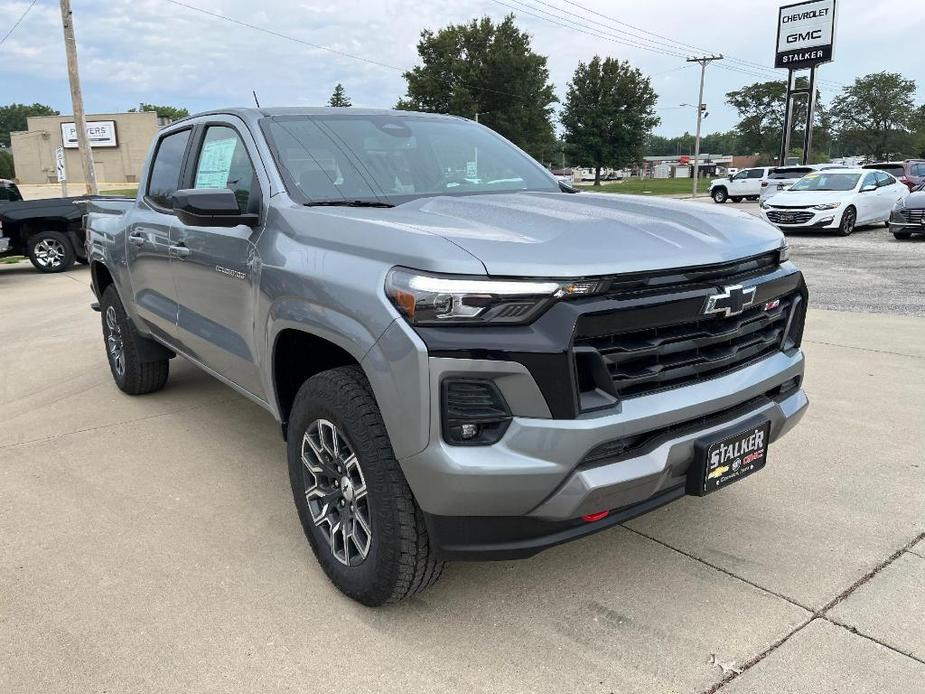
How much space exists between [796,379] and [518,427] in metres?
1.37

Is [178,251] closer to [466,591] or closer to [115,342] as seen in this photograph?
[115,342]

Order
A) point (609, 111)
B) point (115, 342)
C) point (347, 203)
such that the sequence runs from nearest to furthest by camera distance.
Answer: point (347, 203), point (115, 342), point (609, 111)

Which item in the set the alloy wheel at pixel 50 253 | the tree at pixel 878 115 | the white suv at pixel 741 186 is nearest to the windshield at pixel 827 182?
the white suv at pixel 741 186

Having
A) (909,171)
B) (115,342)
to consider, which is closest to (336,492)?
(115,342)

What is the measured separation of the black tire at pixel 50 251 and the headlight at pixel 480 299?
43.0ft

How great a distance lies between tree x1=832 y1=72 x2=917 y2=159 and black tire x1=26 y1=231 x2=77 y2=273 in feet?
255

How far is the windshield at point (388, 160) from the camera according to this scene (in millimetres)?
3139

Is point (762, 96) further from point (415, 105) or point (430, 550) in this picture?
point (430, 550)

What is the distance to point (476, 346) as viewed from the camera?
80.7 inches

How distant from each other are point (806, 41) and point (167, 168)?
44938 millimetres

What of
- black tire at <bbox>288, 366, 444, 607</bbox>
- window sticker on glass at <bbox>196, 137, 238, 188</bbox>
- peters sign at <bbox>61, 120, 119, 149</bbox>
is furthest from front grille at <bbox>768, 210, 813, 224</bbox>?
peters sign at <bbox>61, 120, 119, 149</bbox>

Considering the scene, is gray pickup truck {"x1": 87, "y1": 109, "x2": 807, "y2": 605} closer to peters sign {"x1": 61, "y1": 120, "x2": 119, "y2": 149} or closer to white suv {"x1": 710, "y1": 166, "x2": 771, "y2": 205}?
white suv {"x1": 710, "y1": 166, "x2": 771, "y2": 205}

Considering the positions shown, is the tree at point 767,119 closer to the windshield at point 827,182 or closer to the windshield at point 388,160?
the windshield at point 827,182

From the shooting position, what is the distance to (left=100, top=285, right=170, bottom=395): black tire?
4.98 m
